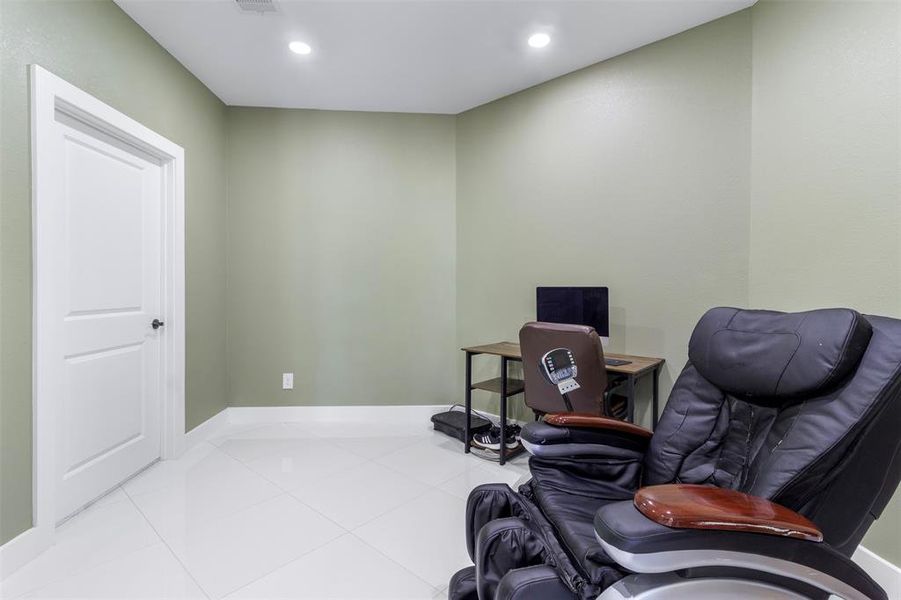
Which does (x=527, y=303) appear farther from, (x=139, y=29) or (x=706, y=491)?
(x=139, y=29)

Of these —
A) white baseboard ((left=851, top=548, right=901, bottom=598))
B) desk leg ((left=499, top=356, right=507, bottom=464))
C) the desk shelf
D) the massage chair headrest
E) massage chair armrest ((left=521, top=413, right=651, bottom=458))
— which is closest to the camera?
the massage chair headrest

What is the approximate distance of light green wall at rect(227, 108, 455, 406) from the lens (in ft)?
11.7

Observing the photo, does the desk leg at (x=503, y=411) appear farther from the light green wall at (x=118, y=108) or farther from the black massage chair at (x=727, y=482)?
the light green wall at (x=118, y=108)

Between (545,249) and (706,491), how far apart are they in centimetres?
240

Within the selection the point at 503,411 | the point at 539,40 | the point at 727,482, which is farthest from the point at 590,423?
the point at 539,40

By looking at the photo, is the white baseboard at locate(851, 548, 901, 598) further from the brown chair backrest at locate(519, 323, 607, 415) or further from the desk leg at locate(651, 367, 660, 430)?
the brown chair backrest at locate(519, 323, 607, 415)

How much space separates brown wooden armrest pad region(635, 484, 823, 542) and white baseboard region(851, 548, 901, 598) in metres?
1.31

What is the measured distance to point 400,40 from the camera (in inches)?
101

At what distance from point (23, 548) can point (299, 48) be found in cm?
296

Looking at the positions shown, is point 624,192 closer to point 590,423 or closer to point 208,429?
point 590,423

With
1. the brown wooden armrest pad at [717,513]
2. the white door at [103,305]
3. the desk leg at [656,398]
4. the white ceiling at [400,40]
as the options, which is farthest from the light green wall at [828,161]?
the white door at [103,305]

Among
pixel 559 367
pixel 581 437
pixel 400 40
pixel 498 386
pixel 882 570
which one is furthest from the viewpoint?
pixel 498 386

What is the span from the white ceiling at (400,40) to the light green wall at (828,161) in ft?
1.62

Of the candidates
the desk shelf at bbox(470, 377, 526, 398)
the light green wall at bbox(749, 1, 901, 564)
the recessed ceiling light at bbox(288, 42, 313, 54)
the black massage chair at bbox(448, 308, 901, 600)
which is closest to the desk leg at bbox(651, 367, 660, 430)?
the light green wall at bbox(749, 1, 901, 564)
